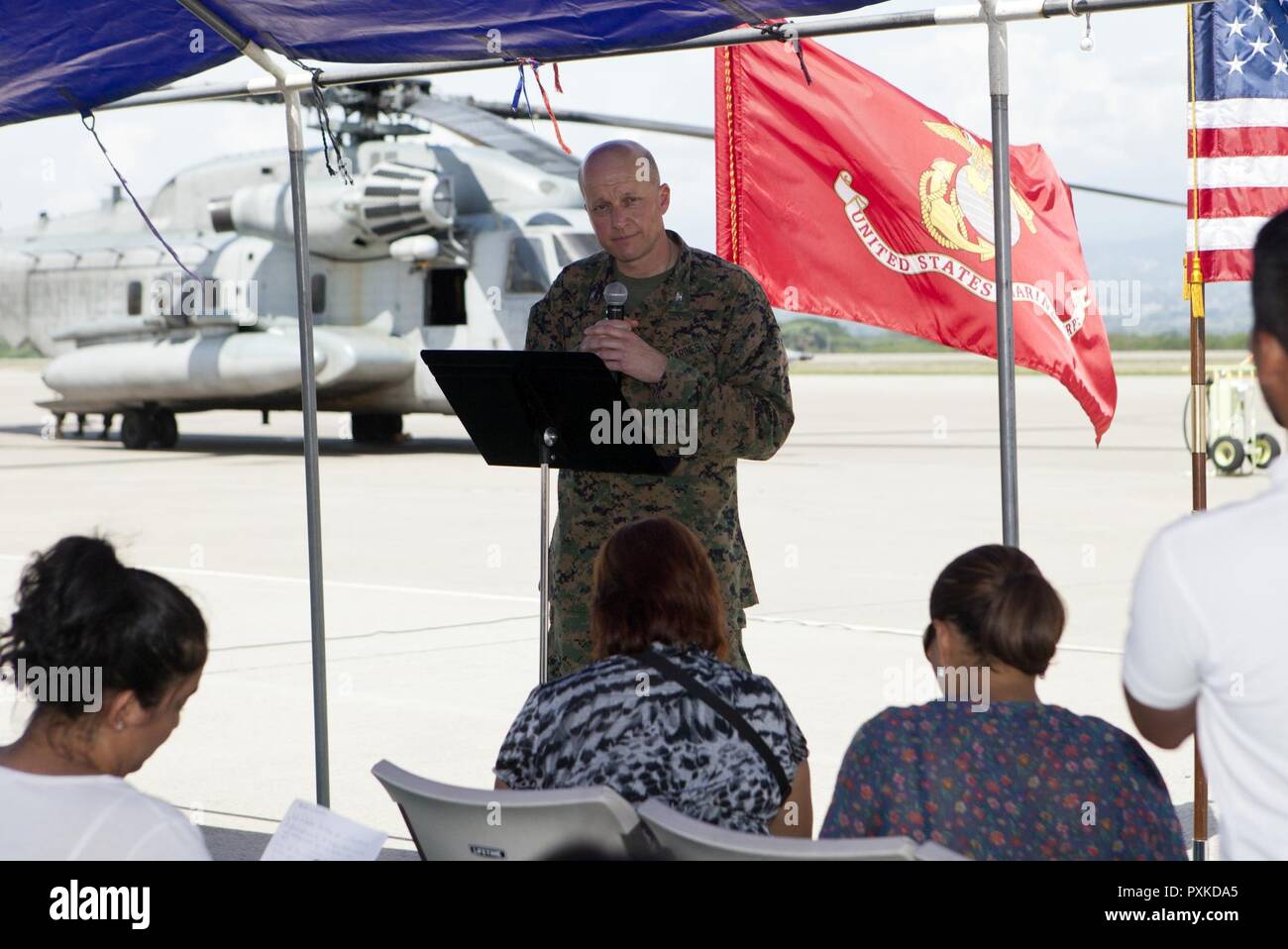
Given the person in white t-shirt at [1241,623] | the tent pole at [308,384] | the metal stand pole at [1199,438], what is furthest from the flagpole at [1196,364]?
the tent pole at [308,384]

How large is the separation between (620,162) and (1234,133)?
1840 millimetres

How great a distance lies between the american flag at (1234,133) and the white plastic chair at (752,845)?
2934 mm

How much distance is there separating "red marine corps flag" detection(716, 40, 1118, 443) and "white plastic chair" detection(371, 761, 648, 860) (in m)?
3.03

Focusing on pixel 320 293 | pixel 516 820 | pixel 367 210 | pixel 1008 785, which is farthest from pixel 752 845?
pixel 320 293

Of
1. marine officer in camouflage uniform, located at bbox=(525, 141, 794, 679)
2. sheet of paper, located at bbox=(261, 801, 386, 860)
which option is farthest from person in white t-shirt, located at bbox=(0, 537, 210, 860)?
marine officer in camouflage uniform, located at bbox=(525, 141, 794, 679)

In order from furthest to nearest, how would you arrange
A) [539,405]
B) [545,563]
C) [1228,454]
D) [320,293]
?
[320,293], [1228,454], [545,563], [539,405]

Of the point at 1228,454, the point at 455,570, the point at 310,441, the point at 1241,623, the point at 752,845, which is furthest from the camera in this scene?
the point at 1228,454

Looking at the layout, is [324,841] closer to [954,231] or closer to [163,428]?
[954,231]

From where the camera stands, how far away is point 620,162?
4395 millimetres

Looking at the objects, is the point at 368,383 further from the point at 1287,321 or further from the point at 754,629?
the point at 1287,321

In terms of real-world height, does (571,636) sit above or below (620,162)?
below

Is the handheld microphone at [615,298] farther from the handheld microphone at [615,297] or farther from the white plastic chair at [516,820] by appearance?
the white plastic chair at [516,820]

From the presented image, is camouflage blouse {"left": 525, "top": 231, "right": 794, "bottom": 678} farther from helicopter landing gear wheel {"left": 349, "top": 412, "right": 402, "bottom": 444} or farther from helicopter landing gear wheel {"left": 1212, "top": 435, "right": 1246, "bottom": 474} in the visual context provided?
helicopter landing gear wheel {"left": 349, "top": 412, "right": 402, "bottom": 444}

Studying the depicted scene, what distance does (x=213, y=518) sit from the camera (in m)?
14.2
